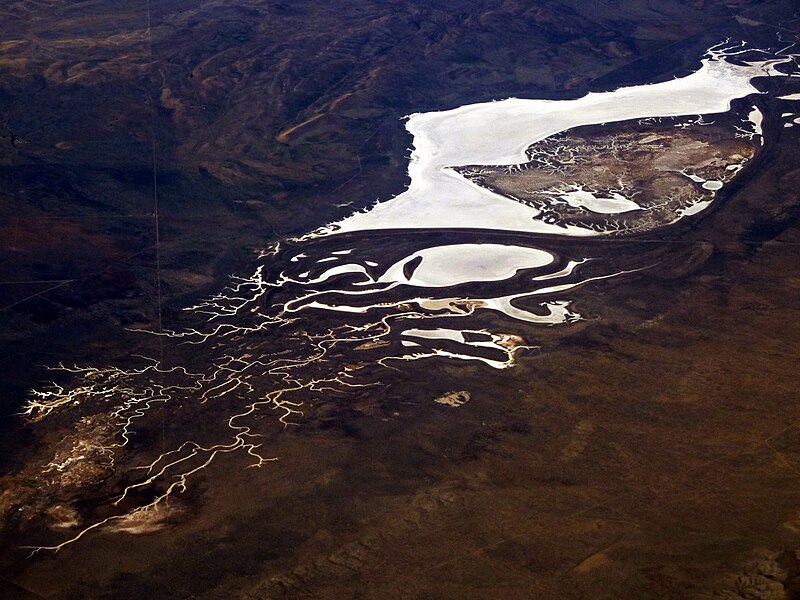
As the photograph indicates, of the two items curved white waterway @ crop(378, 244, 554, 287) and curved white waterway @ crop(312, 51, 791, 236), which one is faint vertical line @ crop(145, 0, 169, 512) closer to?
curved white waterway @ crop(312, 51, 791, 236)

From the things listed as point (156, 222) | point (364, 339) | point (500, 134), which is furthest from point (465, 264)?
point (500, 134)

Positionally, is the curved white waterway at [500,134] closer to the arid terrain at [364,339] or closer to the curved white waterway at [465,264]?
the arid terrain at [364,339]

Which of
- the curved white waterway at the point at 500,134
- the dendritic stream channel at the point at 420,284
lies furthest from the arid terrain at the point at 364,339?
the curved white waterway at the point at 500,134

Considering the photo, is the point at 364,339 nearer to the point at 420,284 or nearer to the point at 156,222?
the point at 420,284

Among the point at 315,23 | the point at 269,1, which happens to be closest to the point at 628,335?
the point at 315,23

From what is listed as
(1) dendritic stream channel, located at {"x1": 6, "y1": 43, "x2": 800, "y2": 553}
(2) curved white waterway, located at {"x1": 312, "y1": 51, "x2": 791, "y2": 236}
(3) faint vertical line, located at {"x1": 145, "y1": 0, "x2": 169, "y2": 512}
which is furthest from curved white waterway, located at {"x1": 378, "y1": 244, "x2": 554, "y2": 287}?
(3) faint vertical line, located at {"x1": 145, "y1": 0, "x2": 169, "y2": 512}
